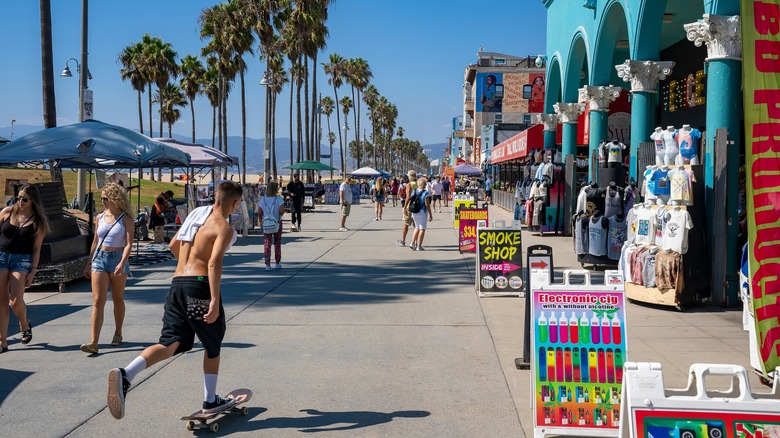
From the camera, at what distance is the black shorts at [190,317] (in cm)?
541

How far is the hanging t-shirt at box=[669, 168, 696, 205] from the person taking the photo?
33.3 ft

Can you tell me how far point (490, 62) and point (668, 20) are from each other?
81.7m

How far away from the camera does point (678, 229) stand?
10.1 meters

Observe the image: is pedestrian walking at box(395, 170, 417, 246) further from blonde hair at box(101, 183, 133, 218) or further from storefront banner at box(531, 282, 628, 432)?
storefront banner at box(531, 282, 628, 432)

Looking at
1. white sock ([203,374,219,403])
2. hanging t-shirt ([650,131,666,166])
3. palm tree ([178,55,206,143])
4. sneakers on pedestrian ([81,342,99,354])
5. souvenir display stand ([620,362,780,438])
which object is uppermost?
palm tree ([178,55,206,143])

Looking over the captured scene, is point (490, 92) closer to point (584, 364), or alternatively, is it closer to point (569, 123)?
point (569, 123)

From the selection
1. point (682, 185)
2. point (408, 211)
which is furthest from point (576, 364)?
point (408, 211)

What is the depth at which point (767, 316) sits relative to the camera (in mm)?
4035

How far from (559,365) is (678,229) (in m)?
5.73

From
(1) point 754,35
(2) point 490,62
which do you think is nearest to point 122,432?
(1) point 754,35

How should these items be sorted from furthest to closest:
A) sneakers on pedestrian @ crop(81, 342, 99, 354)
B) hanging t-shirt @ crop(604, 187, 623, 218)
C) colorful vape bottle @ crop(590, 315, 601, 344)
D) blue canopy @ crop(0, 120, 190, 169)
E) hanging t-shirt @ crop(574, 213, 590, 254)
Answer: hanging t-shirt @ crop(574, 213, 590, 254), blue canopy @ crop(0, 120, 190, 169), hanging t-shirt @ crop(604, 187, 623, 218), sneakers on pedestrian @ crop(81, 342, 99, 354), colorful vape bottle @ crop(590, 315, 601, 344)

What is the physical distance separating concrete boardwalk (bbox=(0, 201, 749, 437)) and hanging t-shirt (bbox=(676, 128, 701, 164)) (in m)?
2.05

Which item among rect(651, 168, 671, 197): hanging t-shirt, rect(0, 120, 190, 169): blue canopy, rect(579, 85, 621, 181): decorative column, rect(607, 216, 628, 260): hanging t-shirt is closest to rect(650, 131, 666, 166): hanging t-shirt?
rect(651, 168, 671, 197): hanging t-shirt

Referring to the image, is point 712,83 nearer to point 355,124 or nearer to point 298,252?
point 298,252
